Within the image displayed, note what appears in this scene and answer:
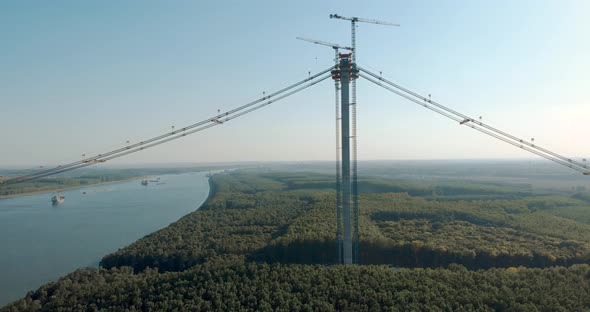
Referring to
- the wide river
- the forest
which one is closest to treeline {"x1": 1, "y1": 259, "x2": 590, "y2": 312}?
the forest

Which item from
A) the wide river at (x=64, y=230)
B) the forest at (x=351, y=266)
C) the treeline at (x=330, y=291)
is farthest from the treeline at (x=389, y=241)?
the treeline at (x=330, y=291)

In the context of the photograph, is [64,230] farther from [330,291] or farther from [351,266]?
[330,291]

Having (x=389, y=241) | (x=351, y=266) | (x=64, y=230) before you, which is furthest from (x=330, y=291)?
(x=64, y=230)

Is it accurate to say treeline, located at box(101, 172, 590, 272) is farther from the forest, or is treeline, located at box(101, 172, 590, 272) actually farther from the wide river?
the wide river

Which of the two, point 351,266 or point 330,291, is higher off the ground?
point 351,266

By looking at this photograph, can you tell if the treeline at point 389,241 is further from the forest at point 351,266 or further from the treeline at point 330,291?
the treeline at point 330,291
